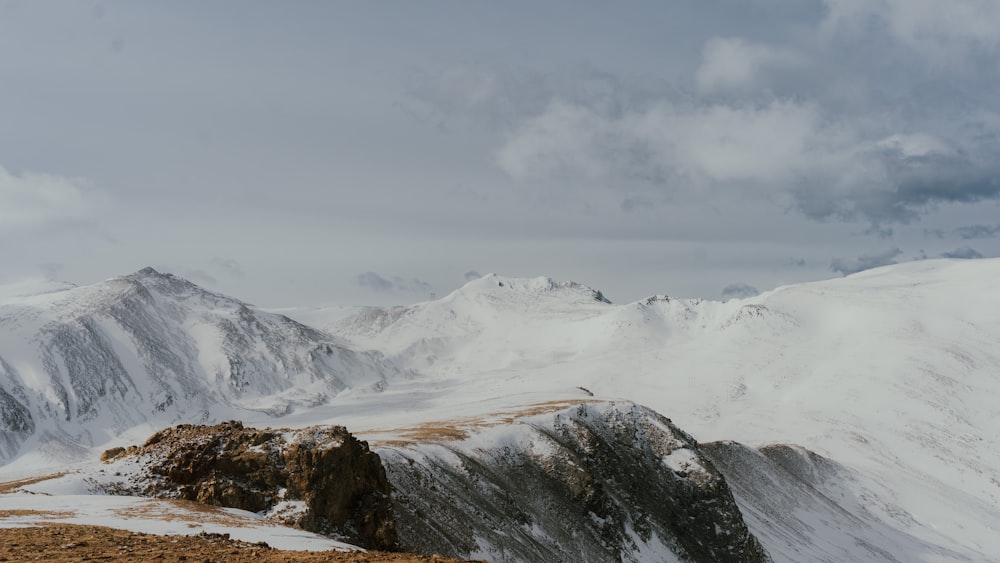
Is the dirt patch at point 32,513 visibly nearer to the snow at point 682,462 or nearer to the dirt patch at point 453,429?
the dirt patch at point 453,429

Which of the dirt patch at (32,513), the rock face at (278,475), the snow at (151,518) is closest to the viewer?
the snow at (151,518)

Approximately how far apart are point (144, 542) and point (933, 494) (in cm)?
18973

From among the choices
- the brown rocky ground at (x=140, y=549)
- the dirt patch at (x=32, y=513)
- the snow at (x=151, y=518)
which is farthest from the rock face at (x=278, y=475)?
the brown rocky ground at (x=140, y=549)

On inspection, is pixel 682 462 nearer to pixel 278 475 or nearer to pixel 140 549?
pixel 278 475

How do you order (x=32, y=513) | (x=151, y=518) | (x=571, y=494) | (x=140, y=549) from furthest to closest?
1. (x=571, y=494)
2. (x=151, y=518)
3. (x=32, y=513)
4. (x=140, y=549)

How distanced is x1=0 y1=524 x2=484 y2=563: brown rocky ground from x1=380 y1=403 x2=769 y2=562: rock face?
23412 millimetres

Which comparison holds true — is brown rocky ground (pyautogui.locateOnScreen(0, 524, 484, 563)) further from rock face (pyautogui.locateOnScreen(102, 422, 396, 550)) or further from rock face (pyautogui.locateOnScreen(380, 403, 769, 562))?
rock face (pyautogui.locateOnScreen(380, 403, 769, 562))

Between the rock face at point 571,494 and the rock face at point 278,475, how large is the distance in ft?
20.8

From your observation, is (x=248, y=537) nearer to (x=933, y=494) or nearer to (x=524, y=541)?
(x=524, y=541)

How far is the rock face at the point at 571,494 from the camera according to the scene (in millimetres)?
52562

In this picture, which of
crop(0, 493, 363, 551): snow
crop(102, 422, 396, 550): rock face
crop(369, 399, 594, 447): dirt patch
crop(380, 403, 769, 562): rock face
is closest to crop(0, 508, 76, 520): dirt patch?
crop(0, 493, 363, 551): snow

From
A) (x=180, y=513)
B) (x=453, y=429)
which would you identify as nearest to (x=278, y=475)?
(x=180, y=513)

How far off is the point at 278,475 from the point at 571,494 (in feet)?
125

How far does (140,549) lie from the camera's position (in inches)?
802
